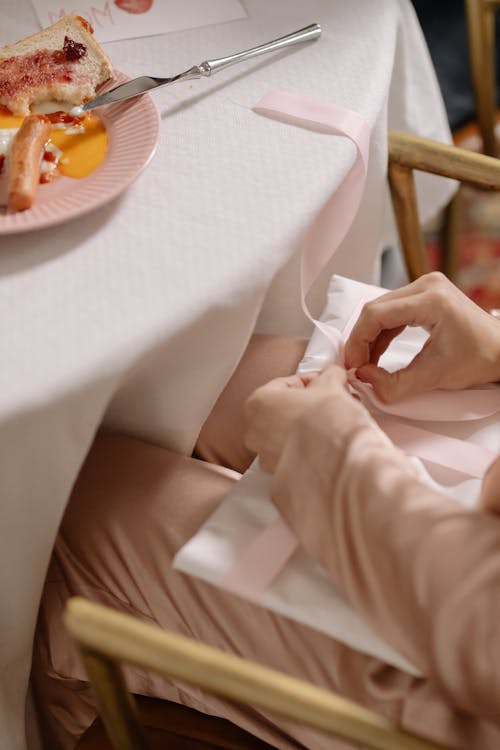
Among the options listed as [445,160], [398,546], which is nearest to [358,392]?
[398,546]

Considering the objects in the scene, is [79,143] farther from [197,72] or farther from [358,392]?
[358,392]

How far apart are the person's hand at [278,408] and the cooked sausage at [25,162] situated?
0.29 m

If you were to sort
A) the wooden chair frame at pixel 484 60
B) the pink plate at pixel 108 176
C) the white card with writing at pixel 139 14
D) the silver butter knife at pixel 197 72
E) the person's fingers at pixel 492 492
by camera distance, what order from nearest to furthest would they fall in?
the person's fingers at pixel 492 492 < the pink plate at pixel 108 176 < the silver butter knife at pixel 197 72 < the white card with writing at pixel 139 14 < the wooden chair frame at pixel 484 60

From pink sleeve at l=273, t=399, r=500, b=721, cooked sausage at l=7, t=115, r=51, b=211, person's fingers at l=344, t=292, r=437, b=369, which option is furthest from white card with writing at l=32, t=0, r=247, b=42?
pink sleeve at l=273, t=399, r=500, b=721

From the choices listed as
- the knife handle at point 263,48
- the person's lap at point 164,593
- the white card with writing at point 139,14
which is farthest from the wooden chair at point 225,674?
the white card with writing at point 139,14

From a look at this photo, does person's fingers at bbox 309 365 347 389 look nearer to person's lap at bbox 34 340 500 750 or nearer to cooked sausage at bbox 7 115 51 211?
person's lap at bbox 34 340 500 750

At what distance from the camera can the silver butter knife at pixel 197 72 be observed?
95cm

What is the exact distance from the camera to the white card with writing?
3.64 ft

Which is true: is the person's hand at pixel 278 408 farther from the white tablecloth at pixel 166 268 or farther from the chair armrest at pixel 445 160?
the chair armrest at pixel 445 160

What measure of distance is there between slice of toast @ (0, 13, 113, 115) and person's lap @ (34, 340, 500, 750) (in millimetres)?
388

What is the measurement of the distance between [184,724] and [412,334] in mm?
504

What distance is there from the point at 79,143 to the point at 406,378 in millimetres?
431

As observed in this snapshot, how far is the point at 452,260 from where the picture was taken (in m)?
1.81

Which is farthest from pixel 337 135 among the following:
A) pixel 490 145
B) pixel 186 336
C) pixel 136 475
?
pixel 490 145
